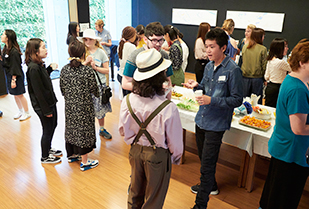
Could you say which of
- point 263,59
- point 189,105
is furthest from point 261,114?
point 263,59

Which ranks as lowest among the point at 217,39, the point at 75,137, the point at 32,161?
the point at 32,161

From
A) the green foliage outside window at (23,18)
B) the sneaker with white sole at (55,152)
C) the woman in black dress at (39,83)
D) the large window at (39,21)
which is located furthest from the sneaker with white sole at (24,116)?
the green foliage outside window at (23,18)

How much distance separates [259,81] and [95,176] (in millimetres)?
3219

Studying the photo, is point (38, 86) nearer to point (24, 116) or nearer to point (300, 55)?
point (24, 116)

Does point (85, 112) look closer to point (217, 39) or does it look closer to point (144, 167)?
point (144, 167)

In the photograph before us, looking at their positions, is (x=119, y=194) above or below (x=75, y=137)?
below

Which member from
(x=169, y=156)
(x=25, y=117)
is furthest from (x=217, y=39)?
(x=25, y=117)

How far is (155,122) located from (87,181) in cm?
180

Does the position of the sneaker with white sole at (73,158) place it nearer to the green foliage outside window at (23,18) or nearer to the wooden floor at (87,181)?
the wooden floor at (87,181)

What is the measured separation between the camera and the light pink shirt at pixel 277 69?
12.8ft

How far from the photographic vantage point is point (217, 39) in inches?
89.6

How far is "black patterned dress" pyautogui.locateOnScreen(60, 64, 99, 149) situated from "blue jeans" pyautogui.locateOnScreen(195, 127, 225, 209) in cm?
144

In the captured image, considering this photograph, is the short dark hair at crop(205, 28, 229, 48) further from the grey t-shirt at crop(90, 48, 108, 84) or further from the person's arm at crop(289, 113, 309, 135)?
the grey t-shirt at crop(90, 48, 108, 84)

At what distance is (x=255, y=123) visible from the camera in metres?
2.95
